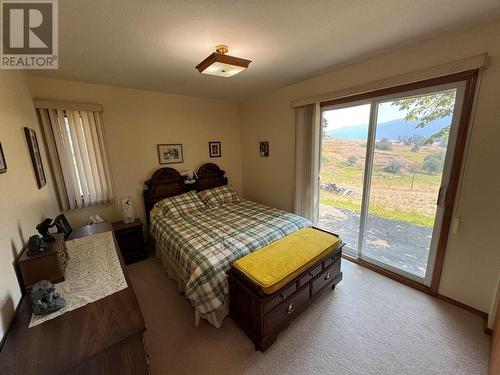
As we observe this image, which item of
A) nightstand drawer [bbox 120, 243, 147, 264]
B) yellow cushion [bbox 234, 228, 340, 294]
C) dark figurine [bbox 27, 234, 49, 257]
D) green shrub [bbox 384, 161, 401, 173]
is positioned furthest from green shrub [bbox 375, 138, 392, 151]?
nightstand drawer [bbox 120, 243, 147, 264]

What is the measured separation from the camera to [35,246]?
50.8 inches

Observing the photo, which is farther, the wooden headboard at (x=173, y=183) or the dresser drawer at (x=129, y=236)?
the wooden headboard at (x=173, y=183)

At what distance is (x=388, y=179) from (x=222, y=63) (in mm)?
2137

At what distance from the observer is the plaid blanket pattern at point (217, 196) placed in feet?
10.9

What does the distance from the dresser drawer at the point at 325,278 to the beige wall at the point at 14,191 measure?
6.68ft

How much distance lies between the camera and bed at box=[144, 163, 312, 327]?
171cm

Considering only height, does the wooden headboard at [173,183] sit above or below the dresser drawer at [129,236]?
above

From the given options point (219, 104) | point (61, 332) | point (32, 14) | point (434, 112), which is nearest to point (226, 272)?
point (61, 332)

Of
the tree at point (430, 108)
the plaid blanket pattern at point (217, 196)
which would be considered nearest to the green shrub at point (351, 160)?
the tree at point (430, 108)

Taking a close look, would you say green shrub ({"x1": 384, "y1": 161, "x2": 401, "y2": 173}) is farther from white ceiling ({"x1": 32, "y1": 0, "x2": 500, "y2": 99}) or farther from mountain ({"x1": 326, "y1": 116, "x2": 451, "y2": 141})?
white ceiling ({"x1": 32, "y1": 0, "x2": 500, "y2": 99})

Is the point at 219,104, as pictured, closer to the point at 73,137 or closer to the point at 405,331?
the point at 73,137

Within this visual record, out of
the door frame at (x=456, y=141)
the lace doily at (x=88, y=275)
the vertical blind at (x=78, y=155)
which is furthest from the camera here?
the vertical blind at (x=78, y=155)

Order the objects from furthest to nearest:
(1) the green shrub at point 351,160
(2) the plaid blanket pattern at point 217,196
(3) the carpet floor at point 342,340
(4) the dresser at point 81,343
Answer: (2) the plaid blanket pattern at point 217,196, (1) the green shrub at point 351,160, (3) the carpet floor at point 342,340, (4) the dresser at point 81,343

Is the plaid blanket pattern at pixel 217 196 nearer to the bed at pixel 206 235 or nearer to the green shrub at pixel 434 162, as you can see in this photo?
the bed at pixel 206 235
